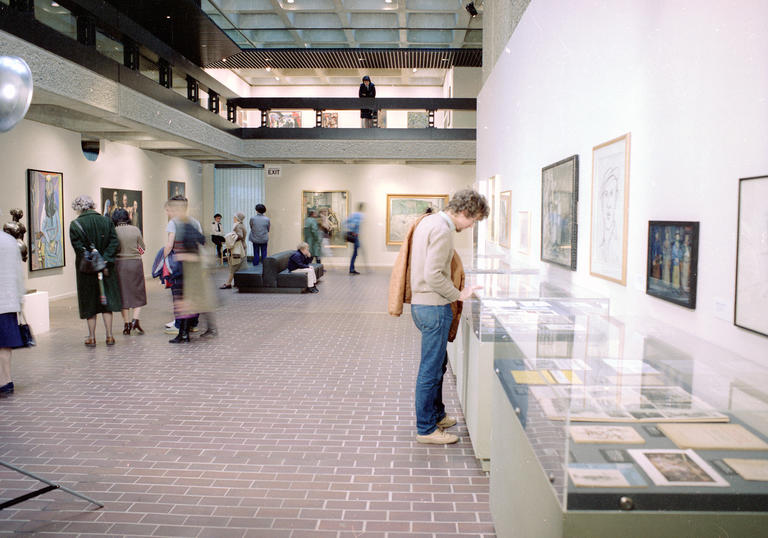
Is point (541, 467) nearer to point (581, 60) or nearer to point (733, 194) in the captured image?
point (733, 194)

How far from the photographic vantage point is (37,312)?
8.47m

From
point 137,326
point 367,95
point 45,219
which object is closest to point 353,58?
point 367,95

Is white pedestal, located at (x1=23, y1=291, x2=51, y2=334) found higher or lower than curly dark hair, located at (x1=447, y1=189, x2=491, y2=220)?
lower

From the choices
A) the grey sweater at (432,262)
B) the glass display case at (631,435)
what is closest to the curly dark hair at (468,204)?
the grey sweater at (432,262)

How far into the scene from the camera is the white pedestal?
27.2 feet

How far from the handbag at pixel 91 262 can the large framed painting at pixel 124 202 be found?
5.67m

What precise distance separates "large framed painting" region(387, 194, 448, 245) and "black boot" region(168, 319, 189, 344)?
1198 centimetres

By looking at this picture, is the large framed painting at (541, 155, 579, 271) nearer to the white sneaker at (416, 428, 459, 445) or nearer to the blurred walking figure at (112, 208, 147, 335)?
the white sneaker at (416, 428, 459, 445)

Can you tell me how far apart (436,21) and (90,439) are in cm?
1486

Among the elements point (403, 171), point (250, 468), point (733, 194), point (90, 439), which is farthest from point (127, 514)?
point (403, 171)

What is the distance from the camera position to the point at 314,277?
13.7 m

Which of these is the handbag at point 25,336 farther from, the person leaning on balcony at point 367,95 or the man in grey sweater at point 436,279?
the person leaning on balcony at point 367,95

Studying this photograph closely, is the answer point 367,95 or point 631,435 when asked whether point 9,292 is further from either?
point 367,95

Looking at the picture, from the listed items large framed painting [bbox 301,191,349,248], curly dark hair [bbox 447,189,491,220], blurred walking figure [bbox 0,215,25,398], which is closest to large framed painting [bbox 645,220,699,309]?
curly dark hair [bbox 447,189,491,220]
